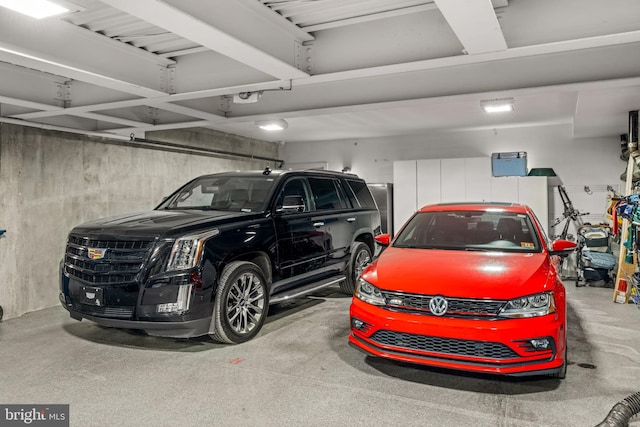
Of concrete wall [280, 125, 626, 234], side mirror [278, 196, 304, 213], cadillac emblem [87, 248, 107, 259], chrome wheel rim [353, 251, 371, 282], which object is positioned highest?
concrete wall [280, 125, 626, 234]

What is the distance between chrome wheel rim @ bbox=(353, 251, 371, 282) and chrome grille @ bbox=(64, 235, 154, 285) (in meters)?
3.18

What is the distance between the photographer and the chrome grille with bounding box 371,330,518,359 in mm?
2967

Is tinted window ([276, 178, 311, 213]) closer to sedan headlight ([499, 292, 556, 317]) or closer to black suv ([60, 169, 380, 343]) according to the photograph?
black suv ([60, 169, 380, 343])

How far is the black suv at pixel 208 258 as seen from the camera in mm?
3785

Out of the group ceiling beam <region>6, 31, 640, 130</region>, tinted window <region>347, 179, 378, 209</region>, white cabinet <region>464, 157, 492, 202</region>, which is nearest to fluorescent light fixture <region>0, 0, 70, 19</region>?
ceiling beam <region>6, 31, 640, 130</region>

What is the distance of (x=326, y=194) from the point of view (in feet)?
19.3

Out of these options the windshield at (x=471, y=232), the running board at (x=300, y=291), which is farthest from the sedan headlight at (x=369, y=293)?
the running board at (x=300, y=291)

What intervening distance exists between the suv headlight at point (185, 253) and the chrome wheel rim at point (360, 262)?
2.83 metres

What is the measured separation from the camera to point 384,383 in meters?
3.33

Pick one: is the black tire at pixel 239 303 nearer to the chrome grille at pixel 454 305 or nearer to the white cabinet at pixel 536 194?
the chrome grille at pixel 454 305

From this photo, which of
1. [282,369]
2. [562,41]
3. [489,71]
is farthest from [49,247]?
[562,41]

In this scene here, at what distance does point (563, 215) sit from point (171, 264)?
8.20 metres

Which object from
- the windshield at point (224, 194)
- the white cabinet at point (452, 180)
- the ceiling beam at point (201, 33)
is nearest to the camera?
the ceiling beam at point (201, 33)

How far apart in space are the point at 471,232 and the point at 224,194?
2.74m
